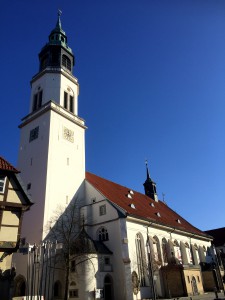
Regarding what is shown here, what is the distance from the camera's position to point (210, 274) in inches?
1350

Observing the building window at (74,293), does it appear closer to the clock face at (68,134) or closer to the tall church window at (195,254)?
the clock face at (68,134)

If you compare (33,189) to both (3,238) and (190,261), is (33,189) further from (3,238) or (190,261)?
(190,261)

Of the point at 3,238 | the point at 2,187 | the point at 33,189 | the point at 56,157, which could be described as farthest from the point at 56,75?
the point at 3,238

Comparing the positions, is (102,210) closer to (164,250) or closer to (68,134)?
(68,134)

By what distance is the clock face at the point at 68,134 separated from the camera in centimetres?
3172

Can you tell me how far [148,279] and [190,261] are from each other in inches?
461

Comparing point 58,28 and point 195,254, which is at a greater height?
point 58,28

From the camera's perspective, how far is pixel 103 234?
2775 centimetres

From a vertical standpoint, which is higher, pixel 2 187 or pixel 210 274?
pixel 2 187

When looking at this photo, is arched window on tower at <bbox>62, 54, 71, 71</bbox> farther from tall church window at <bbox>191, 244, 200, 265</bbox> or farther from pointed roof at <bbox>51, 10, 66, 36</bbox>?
tall church window at <bbox>191, 244, 200, 265</bbox>

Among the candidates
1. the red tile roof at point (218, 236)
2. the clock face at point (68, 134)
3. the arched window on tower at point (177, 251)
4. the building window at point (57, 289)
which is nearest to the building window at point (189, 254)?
the arched window on tower at point (177, 251)

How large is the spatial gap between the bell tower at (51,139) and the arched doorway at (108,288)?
707cm

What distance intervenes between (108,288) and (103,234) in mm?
4958

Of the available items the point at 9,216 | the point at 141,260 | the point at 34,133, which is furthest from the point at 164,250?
the point at 9,216
